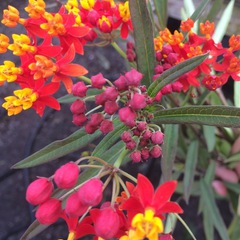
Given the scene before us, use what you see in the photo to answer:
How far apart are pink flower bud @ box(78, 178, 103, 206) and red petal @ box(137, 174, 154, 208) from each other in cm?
6

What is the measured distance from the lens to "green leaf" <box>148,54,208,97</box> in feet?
2.41

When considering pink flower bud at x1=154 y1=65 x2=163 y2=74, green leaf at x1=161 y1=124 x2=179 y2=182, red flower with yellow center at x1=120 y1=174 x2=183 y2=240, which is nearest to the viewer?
red flower with yellow center at x1=120 y1=174 x2=183 y2=240

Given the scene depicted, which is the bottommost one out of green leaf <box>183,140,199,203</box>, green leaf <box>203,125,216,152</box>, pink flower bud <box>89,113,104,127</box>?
green leaf <box>183,140,199,203</box>

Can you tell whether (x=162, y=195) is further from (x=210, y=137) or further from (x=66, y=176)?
(x=210, y=137)

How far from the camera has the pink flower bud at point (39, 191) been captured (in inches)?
26.8


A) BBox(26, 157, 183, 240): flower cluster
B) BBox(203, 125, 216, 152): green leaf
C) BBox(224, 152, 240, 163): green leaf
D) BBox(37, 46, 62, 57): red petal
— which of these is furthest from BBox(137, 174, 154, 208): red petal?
BBox(224, 152, 240, 163): green leaf

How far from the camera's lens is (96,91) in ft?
3.47

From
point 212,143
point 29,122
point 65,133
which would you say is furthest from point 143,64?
point 29,122

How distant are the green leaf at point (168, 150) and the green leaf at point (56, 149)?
0.59ft

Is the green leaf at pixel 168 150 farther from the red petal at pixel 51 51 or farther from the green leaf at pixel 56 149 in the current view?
the red petal at pixel 51 51

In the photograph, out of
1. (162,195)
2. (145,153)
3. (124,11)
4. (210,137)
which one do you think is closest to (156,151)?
(145,153)

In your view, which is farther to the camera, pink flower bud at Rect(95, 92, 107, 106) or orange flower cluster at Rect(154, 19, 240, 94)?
orange flower cluster at Rect(154, 19, 240, 94)

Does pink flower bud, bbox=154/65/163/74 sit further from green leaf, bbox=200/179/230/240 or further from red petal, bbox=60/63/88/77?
green leaf, bbox=200/179/230/240

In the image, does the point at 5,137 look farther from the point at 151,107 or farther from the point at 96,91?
the point at 151,107
